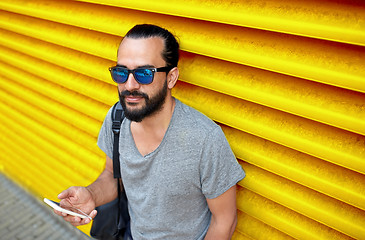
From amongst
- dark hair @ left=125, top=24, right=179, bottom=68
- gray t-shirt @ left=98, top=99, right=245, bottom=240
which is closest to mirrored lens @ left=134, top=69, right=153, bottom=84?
dark hair @ left=125, top=24, right=179, bottom=68

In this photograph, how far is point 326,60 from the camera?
4.64ft

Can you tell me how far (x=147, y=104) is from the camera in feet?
5.47

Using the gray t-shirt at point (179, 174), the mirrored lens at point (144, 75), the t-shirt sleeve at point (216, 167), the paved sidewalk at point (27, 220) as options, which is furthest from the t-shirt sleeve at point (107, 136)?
the paved sidewalk at point (27, 220)

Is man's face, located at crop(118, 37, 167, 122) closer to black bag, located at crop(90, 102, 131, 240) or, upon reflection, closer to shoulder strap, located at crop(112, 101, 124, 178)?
shoulder strap, located at crop(112, 101, 124, 178)

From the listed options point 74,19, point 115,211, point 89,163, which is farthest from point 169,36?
point 89,163

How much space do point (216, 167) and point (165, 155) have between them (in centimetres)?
29

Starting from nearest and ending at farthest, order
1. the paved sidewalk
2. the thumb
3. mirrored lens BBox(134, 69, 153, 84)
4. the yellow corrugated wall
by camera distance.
Result: the yellow corrugated wall, mirrored lens BBox(134, 69, 153, 84), the thumb, the paved sidewalk

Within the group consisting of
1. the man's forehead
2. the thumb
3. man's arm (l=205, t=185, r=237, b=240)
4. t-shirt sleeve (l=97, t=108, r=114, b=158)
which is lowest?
the thumb

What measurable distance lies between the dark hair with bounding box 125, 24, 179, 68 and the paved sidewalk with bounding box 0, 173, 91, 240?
269cm

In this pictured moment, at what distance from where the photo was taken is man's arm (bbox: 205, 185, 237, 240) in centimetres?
173

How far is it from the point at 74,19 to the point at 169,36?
1162 millimetres

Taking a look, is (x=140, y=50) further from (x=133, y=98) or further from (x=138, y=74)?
(x=133, y=98)

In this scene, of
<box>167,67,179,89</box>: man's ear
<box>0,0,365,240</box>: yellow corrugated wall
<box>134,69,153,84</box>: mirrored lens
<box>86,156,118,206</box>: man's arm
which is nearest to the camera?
<box>0,0,365,240</box>: yellow corrugated wall

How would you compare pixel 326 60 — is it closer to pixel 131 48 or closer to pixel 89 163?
pixel 131 48
